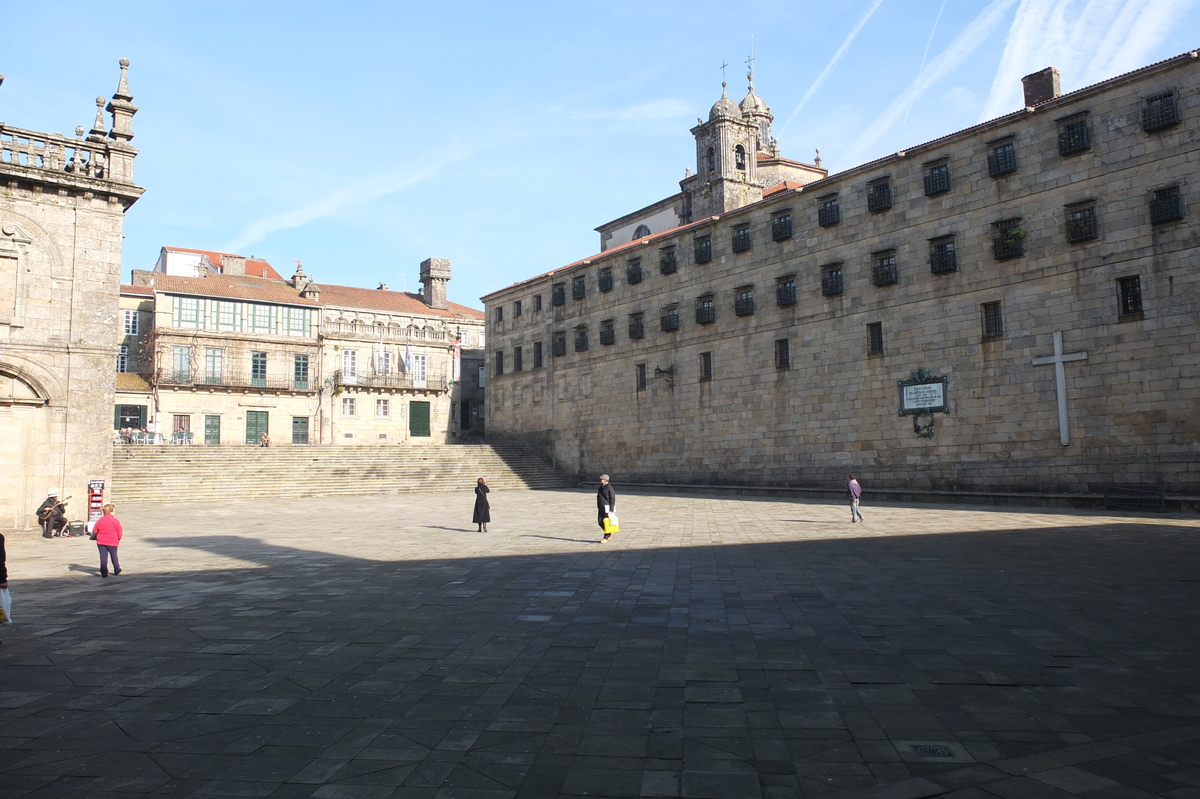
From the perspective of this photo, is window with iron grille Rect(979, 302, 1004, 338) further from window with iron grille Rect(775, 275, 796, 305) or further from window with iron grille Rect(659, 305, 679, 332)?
window with iron grille Rect(659, 305, 679, 332)

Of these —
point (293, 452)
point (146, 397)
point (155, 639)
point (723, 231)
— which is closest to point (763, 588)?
point (155, 639)

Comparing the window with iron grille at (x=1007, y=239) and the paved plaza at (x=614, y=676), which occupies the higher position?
the window with iron grille at (x=1007, y=239)

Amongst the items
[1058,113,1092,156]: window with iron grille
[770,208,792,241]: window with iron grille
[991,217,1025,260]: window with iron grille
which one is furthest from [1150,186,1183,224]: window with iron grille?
[770,208,792,241]: window with iron grille

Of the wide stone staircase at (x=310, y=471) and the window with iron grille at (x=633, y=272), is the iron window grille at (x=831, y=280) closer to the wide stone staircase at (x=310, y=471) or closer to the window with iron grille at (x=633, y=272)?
the window with iron grille at (x=633, y=272)

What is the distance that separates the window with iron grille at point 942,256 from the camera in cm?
2697

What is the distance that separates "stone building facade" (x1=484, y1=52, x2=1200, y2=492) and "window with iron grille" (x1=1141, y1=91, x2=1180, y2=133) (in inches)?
2.1

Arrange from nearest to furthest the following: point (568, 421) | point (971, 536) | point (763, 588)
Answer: point (763, 588), point (971, 536), point (568, 421)

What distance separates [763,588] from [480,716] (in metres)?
6.27

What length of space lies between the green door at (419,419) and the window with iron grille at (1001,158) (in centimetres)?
3817

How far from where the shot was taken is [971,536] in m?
17.2

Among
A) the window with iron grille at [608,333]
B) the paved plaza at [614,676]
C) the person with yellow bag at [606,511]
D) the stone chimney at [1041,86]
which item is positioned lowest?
the paved plaza at [614,676]

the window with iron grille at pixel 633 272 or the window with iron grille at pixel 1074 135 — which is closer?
the window with iron grille at pixel 1074 135

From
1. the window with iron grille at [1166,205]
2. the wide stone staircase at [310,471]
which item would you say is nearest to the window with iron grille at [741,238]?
the window with iron grille at [1166,205]

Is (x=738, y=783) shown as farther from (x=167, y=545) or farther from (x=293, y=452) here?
(x=293, y=452)
